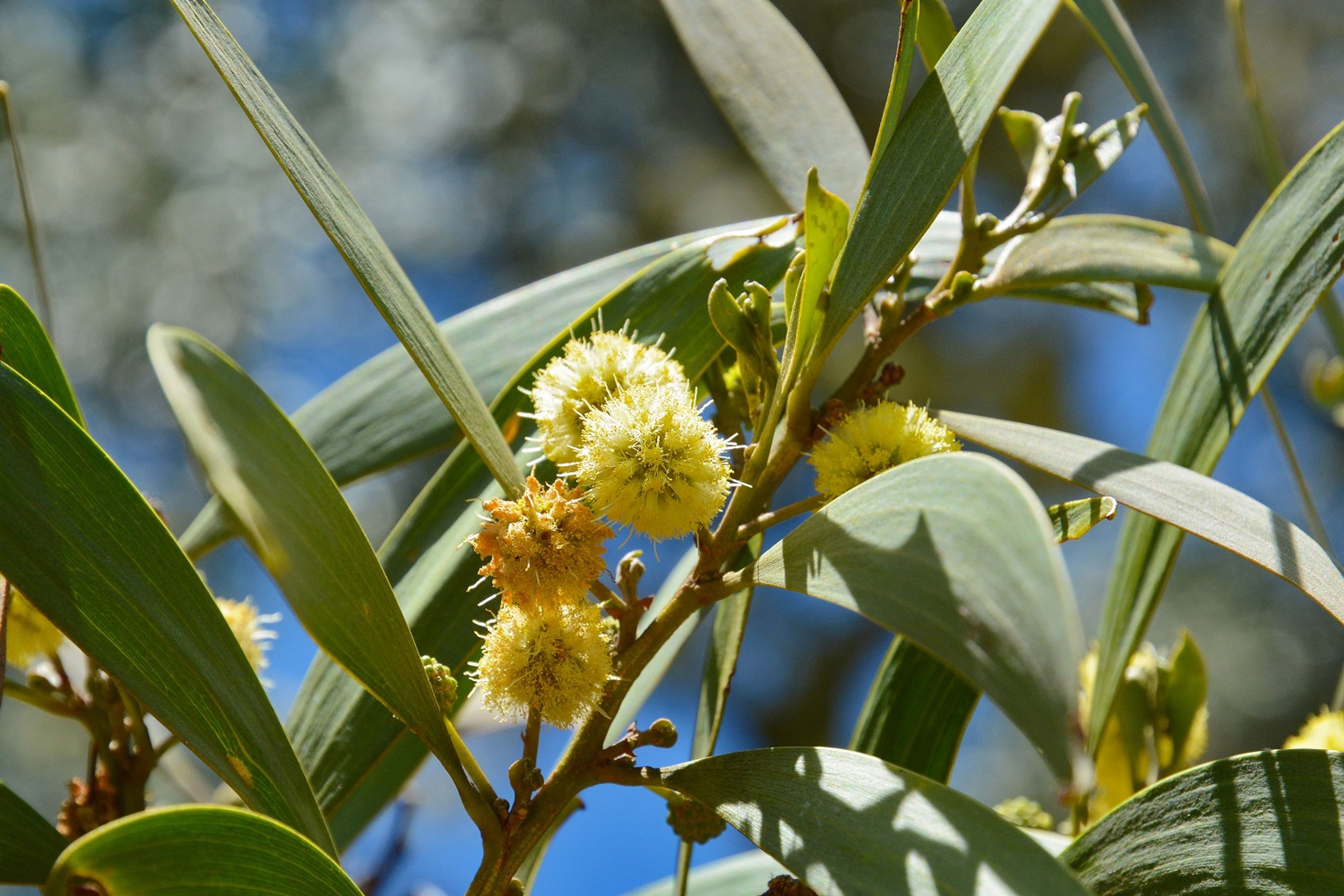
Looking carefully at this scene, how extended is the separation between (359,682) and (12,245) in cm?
337

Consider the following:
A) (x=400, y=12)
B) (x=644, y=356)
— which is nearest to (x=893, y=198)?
(x=644, y=356)

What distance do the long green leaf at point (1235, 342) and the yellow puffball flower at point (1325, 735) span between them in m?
0.14

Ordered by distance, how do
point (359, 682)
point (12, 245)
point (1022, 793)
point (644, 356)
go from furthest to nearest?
point (1022, 793) < point (12, 245) < point (644, 356) < point (359, 682)

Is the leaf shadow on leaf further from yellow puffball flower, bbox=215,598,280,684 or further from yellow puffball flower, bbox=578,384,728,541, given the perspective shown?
yellow puffball flower, bbox=215,598,280,684

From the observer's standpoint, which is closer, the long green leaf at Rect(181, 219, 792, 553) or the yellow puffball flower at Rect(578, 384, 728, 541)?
the yellow puffball flower at Rect(578, 384, 728, 541)

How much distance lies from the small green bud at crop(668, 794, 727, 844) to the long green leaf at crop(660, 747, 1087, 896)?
14 cm

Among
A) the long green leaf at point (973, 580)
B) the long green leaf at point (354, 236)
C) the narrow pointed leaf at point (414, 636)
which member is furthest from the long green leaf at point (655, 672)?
the long green leaf at point (973, 580)

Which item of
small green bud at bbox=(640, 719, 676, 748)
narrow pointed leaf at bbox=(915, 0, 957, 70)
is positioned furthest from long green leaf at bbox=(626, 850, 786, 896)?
narrow pointed leaf at bbox=(915, 0, 957, 70)

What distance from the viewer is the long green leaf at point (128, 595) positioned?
395mm

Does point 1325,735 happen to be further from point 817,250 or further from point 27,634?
point 27,634

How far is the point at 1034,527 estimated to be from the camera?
291mm

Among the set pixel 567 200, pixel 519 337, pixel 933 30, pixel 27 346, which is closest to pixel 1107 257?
pixel 933 30

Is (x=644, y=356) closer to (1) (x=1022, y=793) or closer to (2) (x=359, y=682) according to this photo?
(2) (x=359, y=682)

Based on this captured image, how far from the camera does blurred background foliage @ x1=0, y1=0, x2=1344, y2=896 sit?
334 centimetres
